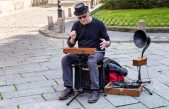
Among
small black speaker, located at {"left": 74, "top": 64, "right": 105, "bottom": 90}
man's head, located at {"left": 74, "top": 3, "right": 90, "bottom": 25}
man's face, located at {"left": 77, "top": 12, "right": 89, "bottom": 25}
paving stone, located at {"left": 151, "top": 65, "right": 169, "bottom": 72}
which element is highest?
man's head, located at {"left": 74, "top": 3, "right": 90, "bottom": 25}

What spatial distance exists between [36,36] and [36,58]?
4535 mm

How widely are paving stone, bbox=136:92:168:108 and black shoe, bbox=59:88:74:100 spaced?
113 cm

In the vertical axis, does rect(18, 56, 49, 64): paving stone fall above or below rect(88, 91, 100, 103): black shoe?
below

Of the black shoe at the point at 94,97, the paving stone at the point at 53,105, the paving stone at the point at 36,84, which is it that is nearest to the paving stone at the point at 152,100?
the black shoe at the point at 94,97

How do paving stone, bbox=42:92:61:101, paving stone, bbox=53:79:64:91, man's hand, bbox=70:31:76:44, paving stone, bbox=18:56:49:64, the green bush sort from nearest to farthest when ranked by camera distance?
paving stone, bbox=42:92:61:101
man's hand, bbox=70:31:76:44
paving stone, bbox=53:79:64:91
paving stone, bbox=18:56:49:64
the green bush

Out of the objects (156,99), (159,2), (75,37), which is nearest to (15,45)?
(75,37)

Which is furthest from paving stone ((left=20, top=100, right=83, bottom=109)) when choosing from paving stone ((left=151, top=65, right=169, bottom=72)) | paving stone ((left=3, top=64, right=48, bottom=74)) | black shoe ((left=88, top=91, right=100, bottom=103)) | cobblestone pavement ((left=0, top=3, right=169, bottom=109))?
paving stone ((left=151, top=65, right=169, bottom=72))

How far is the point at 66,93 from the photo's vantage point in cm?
618

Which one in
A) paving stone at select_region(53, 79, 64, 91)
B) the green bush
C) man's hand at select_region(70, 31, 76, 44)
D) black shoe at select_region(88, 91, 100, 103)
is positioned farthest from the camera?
the green bush

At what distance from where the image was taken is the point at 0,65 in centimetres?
907

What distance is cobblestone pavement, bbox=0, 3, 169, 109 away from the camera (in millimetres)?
5925

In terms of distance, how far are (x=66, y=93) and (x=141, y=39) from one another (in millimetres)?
1566

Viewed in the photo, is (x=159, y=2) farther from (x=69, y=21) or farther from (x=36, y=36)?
(x=36, y=36)

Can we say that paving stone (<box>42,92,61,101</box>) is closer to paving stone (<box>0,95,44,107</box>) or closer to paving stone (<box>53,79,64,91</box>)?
paving stone (<box>0,95,44,107</box>)
